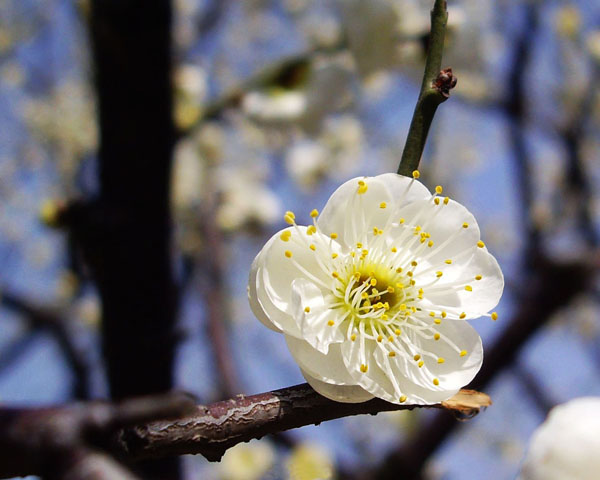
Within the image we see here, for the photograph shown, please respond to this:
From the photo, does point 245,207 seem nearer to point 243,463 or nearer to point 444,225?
point 243,463

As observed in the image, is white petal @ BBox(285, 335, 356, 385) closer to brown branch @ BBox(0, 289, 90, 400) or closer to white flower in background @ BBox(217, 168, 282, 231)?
brown branch @ BBox(0, 289, 90, 400)

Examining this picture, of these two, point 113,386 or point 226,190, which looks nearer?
point 113,386

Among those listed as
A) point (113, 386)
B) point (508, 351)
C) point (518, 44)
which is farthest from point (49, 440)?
point (518, 44)

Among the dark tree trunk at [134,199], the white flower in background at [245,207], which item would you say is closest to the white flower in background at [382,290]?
the dark tree trunk at [134,199]

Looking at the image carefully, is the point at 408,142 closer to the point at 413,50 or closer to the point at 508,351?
the point at 413,50

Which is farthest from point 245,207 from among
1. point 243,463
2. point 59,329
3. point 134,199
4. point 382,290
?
point 382,290

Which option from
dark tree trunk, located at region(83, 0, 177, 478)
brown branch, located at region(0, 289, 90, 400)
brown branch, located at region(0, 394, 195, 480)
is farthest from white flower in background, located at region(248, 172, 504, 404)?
brown branch, located at region(0, 289, 90, 400)
